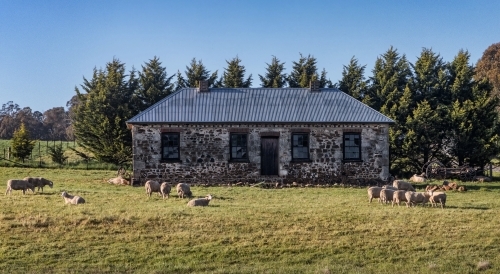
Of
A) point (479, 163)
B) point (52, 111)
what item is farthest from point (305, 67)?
point (52, 111)

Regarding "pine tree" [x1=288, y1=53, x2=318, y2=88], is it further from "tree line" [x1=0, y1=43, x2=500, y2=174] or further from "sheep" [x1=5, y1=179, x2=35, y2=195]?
"sheep" [x1=5, y1=179, x2=35, y2=195]

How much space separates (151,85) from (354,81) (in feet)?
45.9

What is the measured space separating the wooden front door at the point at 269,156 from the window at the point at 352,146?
352cm

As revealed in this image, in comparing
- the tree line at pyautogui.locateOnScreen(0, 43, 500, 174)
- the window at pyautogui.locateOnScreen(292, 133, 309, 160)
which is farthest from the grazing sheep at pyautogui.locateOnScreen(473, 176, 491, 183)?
the window at pyautogui.locateOnScreen(292, 133, 309, 160)

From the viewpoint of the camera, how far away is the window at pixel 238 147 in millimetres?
28438

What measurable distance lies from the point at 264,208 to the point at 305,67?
23417 millimetres

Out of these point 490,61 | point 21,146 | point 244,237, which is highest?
point 490,61

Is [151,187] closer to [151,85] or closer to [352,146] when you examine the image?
[352,146]

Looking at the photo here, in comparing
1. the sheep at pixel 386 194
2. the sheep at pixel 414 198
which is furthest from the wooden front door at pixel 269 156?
the sheep at pixel 414 198

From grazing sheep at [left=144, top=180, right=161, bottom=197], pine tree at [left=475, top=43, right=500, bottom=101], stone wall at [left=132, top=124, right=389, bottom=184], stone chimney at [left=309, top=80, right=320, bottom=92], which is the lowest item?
grazing sheep at [left=144, top=180, right=161, bottom=197]

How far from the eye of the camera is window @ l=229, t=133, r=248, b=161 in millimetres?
28438

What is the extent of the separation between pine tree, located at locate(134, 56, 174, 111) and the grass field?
18.4 meters

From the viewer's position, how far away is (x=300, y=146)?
28547 millimetres

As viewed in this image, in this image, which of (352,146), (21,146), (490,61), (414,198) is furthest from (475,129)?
(490,61)
